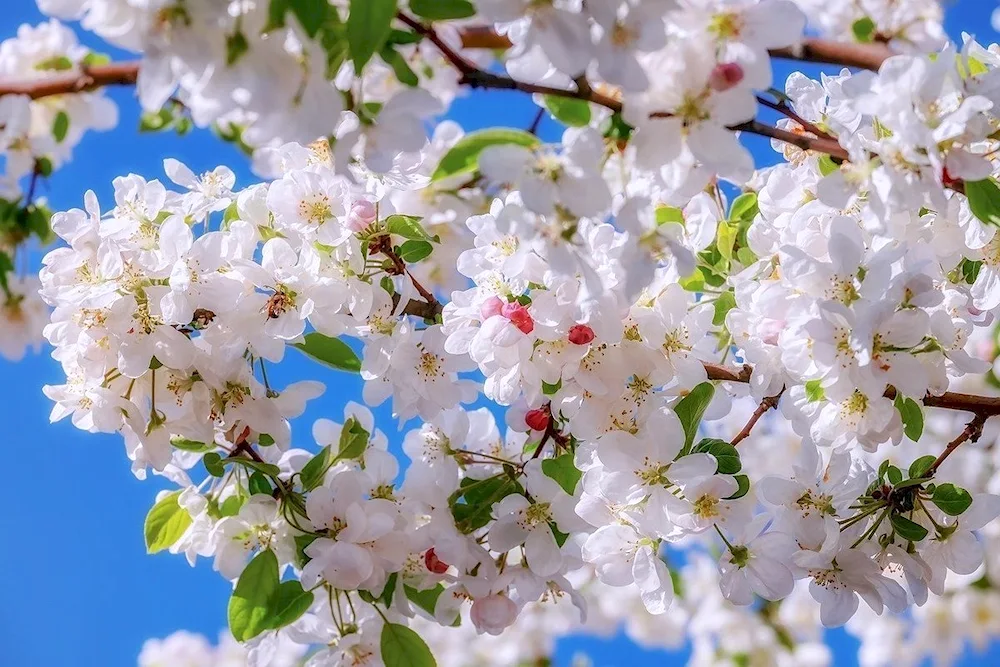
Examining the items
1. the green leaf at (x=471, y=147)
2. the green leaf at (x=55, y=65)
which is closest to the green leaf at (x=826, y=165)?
the green leaf at (x=471, y=147)

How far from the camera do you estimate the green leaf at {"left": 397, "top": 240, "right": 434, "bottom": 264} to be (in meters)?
1.32

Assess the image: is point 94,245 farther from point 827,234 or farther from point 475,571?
point 827,234

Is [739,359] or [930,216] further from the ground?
[930,216]

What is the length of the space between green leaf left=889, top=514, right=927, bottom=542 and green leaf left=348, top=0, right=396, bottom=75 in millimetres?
866

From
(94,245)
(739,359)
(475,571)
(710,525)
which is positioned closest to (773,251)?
(739,359)

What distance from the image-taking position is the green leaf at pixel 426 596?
1395 mm

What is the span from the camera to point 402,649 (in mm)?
1373

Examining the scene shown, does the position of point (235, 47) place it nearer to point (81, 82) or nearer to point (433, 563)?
point (433, 563)

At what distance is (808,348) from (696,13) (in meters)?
0.43

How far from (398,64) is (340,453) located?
2.13ft

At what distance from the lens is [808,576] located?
127 cm

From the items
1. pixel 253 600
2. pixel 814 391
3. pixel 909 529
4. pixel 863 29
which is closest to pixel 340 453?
pixel 253 600

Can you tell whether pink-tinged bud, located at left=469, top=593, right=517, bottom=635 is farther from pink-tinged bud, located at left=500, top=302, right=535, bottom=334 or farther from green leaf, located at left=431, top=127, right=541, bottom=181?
green leaf, located at left=431, top=127, right=541, bottom=181

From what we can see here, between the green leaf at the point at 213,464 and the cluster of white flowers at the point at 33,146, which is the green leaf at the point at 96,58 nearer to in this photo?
the cluster of white flowers at the point at 33,146
